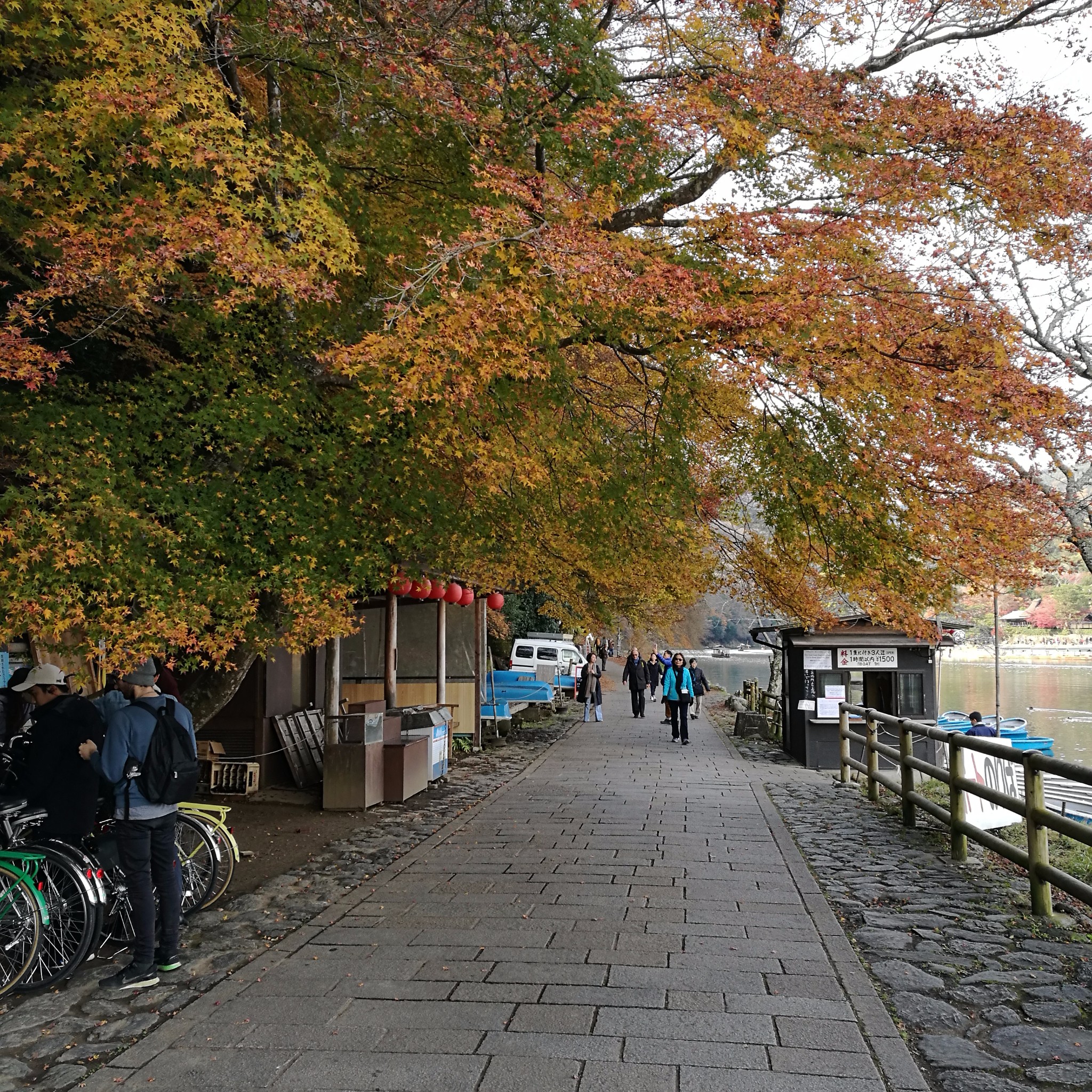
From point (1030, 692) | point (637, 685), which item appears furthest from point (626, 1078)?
point (1030, 692)

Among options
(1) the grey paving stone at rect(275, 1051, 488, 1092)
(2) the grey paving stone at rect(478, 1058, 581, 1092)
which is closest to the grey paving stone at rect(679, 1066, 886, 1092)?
(2) the grey paving stone at rect(478, 1058, 581, 1092)

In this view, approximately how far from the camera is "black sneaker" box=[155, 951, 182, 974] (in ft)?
18.0

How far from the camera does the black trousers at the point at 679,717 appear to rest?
766 inches

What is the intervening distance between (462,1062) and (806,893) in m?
3.87

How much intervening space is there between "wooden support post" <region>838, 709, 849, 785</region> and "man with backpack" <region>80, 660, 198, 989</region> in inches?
398

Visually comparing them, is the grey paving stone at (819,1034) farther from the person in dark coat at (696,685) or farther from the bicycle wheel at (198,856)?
the person in dark coat at (696,685)

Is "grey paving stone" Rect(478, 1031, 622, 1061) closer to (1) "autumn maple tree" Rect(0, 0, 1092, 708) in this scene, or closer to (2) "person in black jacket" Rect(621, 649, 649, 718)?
(1) "autumn maple tree" Rect(0, 0, 1092, 708)

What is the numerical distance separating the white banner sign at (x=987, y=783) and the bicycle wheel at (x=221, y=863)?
605 cm

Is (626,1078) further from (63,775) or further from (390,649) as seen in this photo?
(390,649)

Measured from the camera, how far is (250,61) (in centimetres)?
890

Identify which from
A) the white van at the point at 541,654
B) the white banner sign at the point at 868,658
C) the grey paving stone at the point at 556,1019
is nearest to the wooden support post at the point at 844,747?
the white banner sign at the point at 868,658

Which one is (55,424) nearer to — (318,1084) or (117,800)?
(117,800)

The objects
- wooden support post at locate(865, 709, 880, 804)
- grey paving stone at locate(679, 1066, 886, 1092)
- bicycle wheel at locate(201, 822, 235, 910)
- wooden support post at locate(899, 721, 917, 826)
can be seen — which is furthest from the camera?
wooden support post at locate(865, 709, 880, 804)

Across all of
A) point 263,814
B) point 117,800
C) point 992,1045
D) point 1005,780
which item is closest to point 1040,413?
point 1005,780
